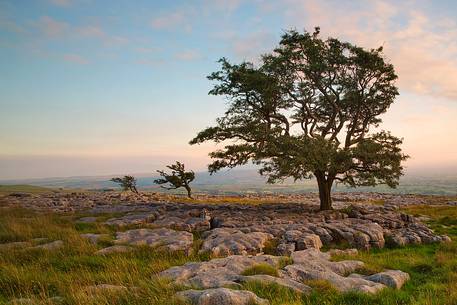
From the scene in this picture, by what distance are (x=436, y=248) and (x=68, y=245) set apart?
19202 mm

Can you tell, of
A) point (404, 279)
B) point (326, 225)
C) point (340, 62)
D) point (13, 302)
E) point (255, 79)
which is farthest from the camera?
point (340, 62)

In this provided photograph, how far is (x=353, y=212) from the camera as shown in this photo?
3170 cm

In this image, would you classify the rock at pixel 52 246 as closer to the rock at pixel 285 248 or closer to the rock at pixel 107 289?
the rock at pixel 107 289

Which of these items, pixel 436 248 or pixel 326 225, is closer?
pixel 436 248

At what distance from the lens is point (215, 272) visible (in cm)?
1238

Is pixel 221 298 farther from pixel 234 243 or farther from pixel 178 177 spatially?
pixel 178 177

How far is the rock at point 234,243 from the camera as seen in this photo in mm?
17413

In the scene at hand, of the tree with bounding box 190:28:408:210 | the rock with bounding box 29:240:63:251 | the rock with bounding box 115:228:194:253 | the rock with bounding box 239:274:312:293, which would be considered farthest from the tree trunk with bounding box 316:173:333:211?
the rock with bounding box 239:274:312:293

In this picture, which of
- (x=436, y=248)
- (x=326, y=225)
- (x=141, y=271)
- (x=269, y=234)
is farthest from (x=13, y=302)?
(x=436, y=248)

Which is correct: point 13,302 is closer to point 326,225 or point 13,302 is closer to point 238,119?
point 326,225

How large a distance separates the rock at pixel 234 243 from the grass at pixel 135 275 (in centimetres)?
75

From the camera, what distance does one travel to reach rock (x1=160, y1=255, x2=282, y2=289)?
11.1m

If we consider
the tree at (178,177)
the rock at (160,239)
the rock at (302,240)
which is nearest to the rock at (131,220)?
the rock at (160,239)

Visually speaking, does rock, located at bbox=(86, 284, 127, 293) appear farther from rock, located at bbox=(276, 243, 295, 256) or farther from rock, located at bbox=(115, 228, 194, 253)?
rock, located at bbox=(276, 243, 295, 256)
